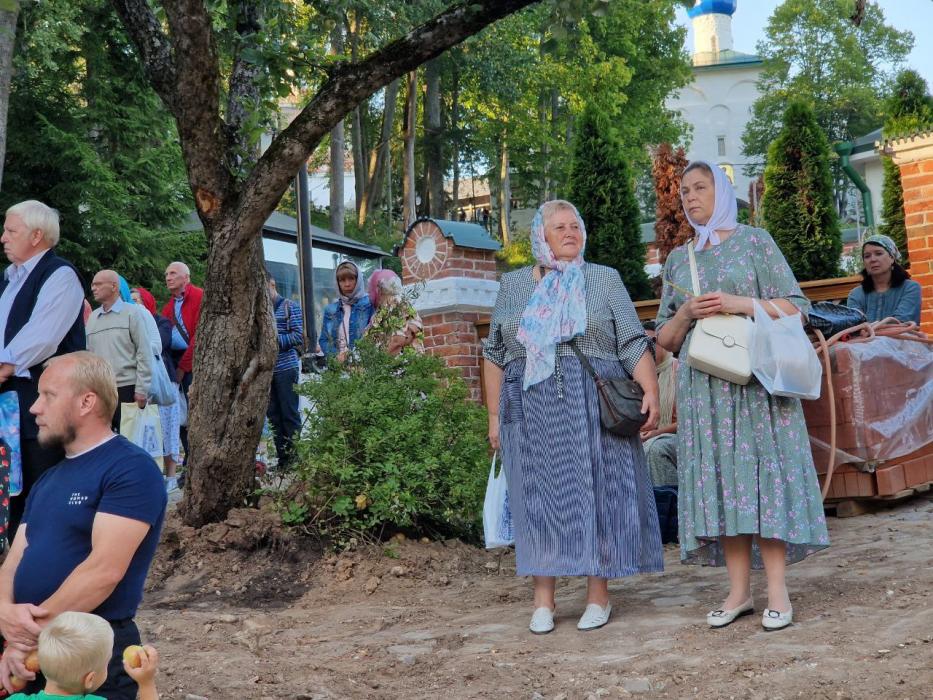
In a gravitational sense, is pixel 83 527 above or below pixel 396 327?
below

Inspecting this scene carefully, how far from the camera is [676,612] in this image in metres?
4.74

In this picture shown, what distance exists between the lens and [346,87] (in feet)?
19.2

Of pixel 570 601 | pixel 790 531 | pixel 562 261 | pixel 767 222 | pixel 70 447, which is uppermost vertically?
pixel 767 222

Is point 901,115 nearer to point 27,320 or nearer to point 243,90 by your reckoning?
point 243,90

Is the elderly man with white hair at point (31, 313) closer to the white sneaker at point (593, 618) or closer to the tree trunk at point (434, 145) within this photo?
the white sneaker at point (593, 618)

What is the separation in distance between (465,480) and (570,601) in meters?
1.08

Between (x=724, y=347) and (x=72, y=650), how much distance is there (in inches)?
107

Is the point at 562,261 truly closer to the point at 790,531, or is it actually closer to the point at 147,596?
the point at 790,531

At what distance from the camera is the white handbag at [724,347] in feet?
14.2

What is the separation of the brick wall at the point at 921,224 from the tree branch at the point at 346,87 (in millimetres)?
4140

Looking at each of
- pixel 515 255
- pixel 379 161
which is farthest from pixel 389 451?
pixel 515 255

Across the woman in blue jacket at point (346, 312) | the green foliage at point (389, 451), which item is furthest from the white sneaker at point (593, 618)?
the woman in blue jacket at point (346, 312)

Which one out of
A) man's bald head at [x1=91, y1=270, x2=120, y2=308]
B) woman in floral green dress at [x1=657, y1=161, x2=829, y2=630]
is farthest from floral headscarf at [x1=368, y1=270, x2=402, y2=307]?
woman in floral green dress at [x1=657, y1=161, x2=829, y2=630]

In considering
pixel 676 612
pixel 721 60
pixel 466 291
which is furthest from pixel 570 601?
pixel 721 60
